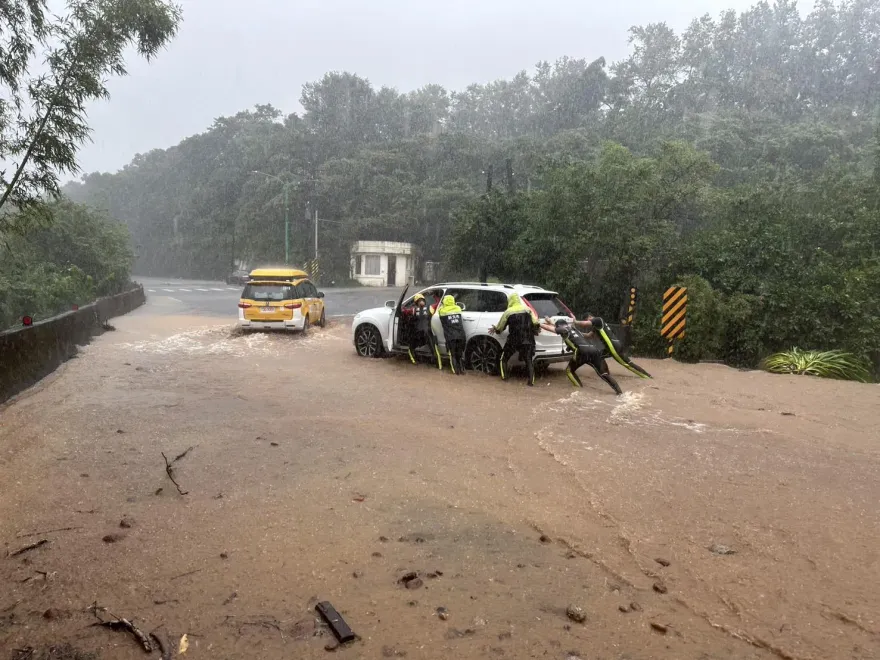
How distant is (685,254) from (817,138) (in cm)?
2103

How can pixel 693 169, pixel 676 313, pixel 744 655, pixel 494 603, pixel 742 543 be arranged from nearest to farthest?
1. pixel 744 655
2. pixel 494 603
3. pixel 742 543
4. pixel 676 313
5. pixel 693 169

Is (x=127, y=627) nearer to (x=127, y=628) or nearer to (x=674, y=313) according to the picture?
(x=127, y=628)

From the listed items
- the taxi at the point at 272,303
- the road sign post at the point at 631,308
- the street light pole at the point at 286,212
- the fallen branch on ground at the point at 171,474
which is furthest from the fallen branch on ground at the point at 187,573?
the street light pole at the point at 286,212

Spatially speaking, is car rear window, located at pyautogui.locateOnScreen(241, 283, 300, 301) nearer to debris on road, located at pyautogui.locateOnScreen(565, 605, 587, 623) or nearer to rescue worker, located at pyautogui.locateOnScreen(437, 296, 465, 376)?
rescue worker, located at pyautogui.locateOnScreen(437, 296, 465, 376)

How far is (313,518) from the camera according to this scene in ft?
14.8

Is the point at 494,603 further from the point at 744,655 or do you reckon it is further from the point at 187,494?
the point at 187,494

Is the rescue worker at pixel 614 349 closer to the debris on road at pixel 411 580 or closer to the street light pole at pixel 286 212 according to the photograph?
the debris on road at pixel 411 580

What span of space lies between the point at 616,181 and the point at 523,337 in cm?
787

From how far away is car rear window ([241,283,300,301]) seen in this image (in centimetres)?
1527

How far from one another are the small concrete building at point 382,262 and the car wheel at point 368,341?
121ft

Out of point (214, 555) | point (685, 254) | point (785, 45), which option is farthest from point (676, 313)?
point (785, 45)

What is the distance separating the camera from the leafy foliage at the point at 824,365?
11234mm

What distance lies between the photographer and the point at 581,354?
30.1 feet

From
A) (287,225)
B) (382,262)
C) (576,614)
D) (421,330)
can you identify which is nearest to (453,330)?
(421,330)
